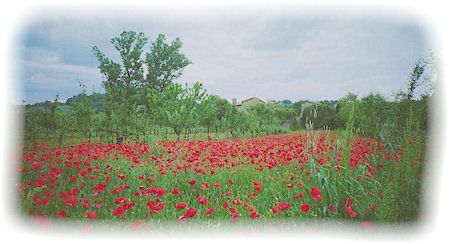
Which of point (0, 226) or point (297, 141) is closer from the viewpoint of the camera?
point (0, 226)

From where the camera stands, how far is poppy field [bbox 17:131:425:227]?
7.70ft

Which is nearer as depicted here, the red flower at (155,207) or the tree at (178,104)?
the red flower at (155,207)

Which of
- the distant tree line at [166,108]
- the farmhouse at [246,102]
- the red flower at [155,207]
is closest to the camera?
the red flower at [155,207]

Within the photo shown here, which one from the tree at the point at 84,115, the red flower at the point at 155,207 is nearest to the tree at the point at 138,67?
the tree at the point at 84,115

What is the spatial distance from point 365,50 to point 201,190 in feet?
6.21

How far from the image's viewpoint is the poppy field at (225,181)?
7.70 feet

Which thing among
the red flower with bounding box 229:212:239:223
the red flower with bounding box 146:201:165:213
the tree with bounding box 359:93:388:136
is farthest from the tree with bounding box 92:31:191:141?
the tree with bounding box 359:93:388:136

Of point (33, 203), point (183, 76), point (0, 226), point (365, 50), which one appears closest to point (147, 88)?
point (183, 76)

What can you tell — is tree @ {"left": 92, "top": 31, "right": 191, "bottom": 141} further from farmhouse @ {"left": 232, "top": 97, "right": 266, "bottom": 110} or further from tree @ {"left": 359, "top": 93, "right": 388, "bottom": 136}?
tree @ {"left": 359, "top": 93, "right": 388, "bottom": 136}

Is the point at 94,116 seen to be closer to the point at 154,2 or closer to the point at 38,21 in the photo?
the point at 38,21

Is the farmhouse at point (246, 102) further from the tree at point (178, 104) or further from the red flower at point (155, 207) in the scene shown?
the red flower at point (155, 207)

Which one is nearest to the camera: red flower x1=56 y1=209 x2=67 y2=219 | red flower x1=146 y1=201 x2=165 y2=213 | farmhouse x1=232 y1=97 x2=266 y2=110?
red flower x1=146 y1=201 x2=165 y2=213

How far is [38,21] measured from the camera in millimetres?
2746

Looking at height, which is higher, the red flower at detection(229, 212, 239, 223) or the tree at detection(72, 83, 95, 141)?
the tree at detection(72, 83, 95, 141)
